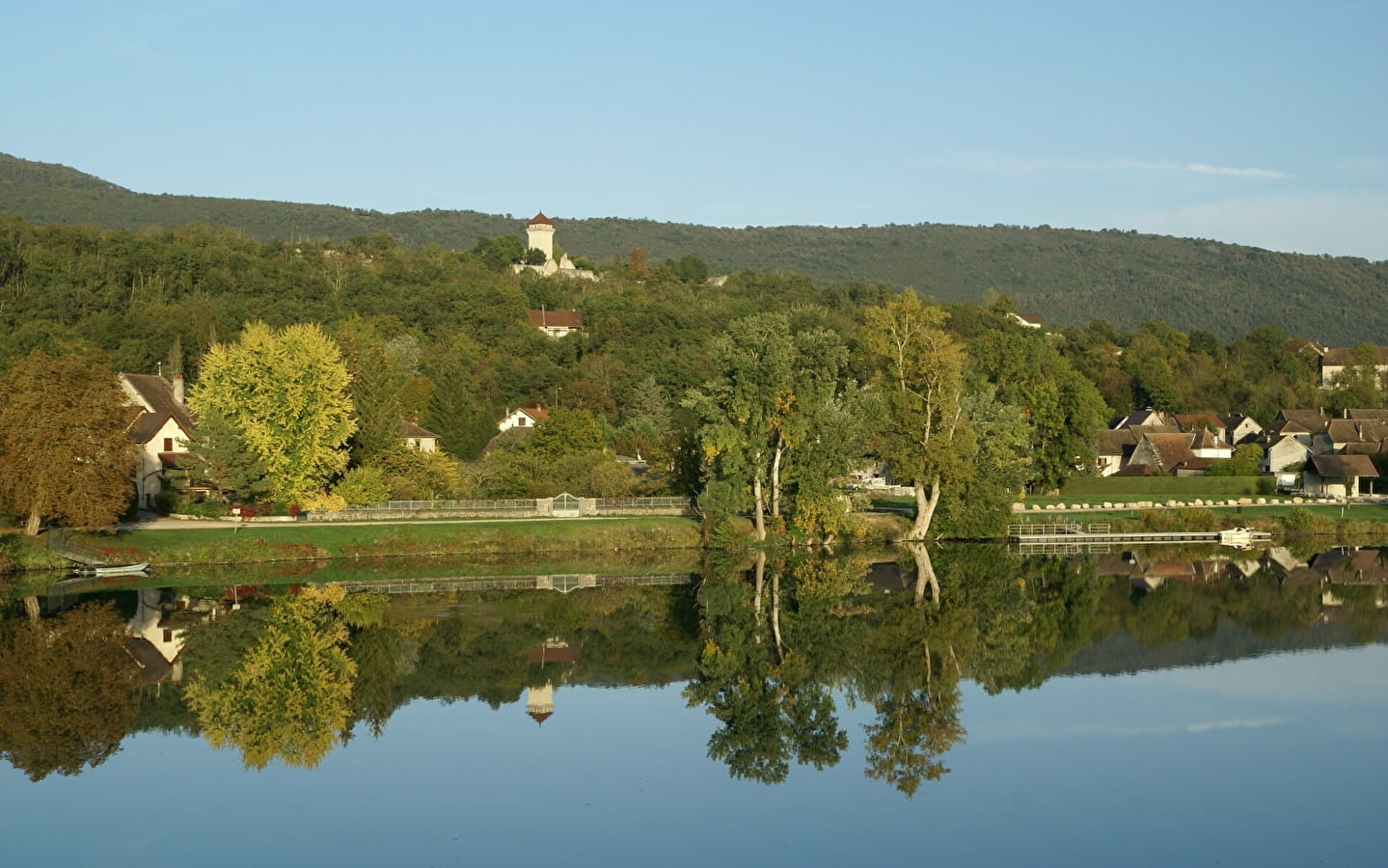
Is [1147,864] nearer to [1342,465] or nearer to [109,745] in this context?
[109,745]

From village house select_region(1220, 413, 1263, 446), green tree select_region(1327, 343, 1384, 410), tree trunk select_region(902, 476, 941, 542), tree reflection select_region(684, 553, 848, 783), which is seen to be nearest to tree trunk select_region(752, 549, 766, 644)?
tree reflection select_region(684, 553, 848, 783)

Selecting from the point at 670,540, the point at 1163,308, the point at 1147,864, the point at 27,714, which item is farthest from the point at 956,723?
the point at 1163,308

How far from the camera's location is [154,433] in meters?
63.2

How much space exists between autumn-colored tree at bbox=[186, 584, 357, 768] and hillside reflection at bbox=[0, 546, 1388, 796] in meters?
0.08

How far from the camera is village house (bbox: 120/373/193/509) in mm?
60809

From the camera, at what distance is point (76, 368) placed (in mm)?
51250

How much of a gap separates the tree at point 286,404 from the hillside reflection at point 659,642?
8.32m

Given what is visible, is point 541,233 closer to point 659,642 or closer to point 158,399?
point 158,399

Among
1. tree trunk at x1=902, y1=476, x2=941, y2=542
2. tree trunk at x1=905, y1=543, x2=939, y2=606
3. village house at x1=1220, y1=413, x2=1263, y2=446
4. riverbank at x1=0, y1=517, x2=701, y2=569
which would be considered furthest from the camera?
village house at x1=1220, y1=413, x2=1263, y2=446

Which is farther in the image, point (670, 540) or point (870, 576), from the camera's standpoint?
point (670, 540)

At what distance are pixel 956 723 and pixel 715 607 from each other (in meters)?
14.8

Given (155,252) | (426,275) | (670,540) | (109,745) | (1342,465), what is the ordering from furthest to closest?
1. (426,275)
2. (155,252)
3. (1342,465)
4. (670,540)
5. (109,745)

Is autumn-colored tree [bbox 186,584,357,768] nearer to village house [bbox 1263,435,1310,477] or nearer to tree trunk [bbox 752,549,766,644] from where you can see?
tree trunk [bbox 752,549,766,644]

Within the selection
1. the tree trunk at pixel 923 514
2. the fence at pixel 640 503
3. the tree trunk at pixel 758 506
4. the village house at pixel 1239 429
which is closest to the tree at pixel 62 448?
the fence at pixel 640 503
